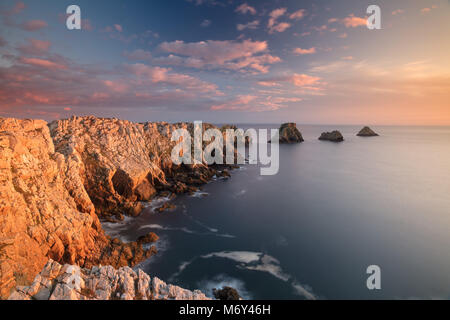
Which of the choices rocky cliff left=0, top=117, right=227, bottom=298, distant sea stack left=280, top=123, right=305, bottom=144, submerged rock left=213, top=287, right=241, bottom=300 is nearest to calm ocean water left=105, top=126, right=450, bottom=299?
submerged rock left=213, top=287, right=241, bottom=300

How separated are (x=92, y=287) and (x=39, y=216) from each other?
739 centimetres

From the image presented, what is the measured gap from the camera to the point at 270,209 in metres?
26.7

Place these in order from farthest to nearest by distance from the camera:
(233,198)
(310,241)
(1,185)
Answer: (233,198) → (310,241) → (1,185)

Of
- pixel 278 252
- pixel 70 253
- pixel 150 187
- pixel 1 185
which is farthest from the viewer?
pixel 150 187

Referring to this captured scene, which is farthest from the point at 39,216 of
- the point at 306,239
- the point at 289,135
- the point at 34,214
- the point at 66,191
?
the point at 289,135

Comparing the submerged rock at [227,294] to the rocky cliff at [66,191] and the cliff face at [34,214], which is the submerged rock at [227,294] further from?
the cliff face at [34,214]

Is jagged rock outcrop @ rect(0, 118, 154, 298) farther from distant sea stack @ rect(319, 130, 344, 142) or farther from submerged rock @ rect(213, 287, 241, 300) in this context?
distant sea stack @ rect(319, 130, 344, 142)

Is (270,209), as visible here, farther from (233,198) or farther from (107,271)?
(107,271)

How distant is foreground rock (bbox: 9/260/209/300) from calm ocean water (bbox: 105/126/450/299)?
6.05 metres

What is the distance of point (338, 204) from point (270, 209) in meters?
9.92

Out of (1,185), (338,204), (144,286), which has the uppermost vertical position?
(1,185)

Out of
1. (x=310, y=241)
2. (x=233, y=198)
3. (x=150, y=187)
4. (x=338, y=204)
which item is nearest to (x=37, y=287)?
(x=310, y=241)

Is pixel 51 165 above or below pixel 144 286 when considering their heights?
above

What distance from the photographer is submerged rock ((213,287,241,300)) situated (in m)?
12.6
